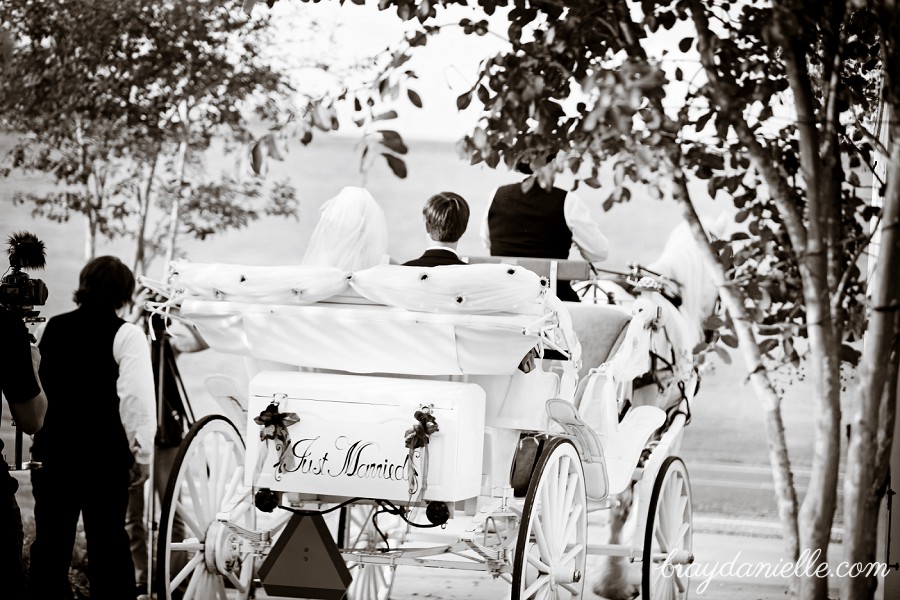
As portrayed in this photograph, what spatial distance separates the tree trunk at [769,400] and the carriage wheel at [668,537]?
1313 millimetres

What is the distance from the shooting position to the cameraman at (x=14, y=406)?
3.11m

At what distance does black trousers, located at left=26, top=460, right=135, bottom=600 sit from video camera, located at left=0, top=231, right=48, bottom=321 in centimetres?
60

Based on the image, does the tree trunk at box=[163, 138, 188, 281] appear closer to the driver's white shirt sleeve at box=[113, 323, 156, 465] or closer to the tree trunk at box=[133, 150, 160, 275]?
the tree trunk at box=[133, 150, 160, 275]

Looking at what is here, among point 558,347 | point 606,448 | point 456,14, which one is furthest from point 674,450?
point 456,14

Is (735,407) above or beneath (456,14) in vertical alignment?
beneath

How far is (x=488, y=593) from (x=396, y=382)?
2299 mm

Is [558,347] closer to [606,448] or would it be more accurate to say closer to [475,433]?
[475,433]

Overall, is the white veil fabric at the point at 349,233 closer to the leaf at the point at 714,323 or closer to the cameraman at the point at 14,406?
the cameraman at the point at 14,406

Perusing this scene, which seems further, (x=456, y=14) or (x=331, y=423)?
(x=456, y=14)

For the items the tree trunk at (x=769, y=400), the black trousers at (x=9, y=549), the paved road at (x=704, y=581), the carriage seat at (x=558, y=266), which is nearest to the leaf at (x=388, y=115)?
the tree trunk at (x=769, y=400)

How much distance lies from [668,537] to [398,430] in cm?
159

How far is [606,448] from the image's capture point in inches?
175

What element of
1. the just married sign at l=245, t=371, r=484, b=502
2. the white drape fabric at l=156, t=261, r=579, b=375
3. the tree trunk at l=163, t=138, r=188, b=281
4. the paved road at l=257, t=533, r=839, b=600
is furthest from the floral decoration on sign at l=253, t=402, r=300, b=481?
the tree trunk at l=163, t=138, r=188, b=281

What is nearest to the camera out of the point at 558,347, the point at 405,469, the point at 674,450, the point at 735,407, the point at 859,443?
the point at 859,443
